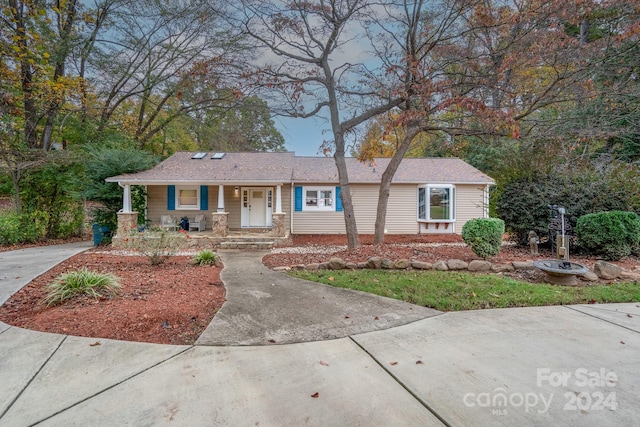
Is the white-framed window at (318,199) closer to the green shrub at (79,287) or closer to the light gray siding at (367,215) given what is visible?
the light gray siding at (367,215)

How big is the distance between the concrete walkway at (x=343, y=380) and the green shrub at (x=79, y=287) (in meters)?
0.69

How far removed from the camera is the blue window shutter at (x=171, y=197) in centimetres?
1241

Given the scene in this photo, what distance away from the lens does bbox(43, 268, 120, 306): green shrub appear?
3.96 metres

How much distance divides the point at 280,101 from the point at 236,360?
25.0 feet

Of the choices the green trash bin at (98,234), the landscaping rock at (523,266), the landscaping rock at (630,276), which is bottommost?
the landscaping rock at (630,276)

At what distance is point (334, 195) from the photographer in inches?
513

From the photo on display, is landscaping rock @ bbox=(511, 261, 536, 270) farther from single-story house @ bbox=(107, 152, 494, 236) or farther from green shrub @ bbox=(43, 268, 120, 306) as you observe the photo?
green shrub @ bbox=(43, 268, 120, 306)

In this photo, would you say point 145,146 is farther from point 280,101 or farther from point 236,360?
point 236,360

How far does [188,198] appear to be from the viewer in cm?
1276

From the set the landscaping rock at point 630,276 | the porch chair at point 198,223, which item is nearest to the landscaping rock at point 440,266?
the landscaping rock at point 630,276

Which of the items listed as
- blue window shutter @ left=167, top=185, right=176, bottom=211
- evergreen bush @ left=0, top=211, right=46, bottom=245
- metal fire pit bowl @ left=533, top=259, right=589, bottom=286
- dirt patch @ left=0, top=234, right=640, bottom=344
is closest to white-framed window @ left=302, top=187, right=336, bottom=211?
blue window shutter @ left=167, top=185, right=176, bottom=211

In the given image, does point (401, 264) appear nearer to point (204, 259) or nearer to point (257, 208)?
point (204, 259)

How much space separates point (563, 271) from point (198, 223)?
1152 cm

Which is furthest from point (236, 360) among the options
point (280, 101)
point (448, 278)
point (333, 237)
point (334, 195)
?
point (334, 195)
